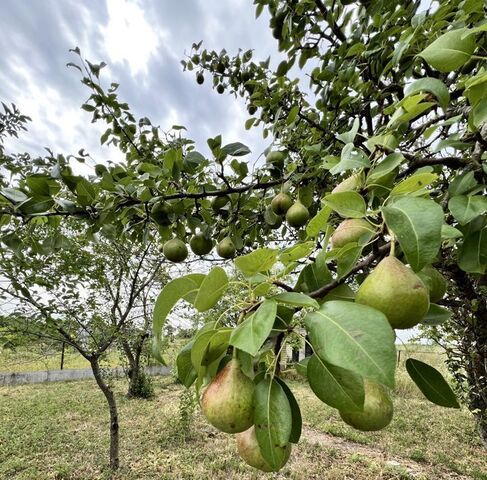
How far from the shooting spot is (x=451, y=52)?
603 mm

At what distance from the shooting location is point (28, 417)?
5707mm

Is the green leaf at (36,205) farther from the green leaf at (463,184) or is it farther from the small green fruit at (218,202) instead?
the green leaf at (463,184)

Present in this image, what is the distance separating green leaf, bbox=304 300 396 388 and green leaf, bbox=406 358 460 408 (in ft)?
0.84

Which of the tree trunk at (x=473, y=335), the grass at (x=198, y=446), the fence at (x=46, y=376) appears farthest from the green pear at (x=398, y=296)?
the fence at (x=46, y=376)

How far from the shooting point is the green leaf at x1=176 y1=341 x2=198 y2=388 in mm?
570

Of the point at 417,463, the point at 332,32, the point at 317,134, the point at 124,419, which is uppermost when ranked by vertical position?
the point at 332,32

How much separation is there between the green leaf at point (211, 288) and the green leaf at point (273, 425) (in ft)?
0.47

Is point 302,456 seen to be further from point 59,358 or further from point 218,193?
point 59,358

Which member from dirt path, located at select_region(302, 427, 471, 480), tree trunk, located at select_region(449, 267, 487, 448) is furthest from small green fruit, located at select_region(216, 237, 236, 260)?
dirt path, located at select_region(302, 427, 471, 480)

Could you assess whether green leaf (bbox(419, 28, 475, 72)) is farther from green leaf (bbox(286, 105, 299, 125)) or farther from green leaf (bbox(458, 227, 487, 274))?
green leaf (bbox(286, 105, 299, 125))

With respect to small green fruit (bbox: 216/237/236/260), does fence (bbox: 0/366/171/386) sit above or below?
below

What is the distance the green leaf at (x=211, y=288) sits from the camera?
0.48m

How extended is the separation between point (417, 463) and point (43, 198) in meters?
4.66

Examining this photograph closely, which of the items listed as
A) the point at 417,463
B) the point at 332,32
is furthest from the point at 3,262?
the point at 417,463
